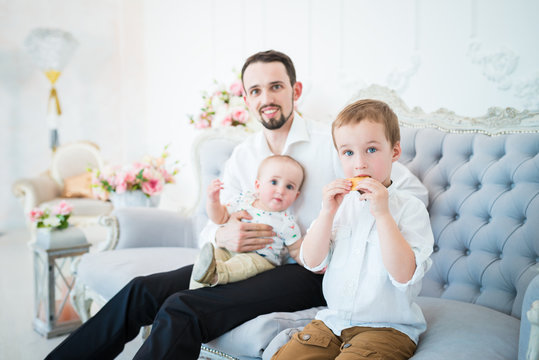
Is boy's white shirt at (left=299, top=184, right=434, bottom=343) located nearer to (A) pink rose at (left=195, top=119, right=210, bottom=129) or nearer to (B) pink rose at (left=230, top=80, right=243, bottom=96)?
(B) pink rose at (left=230, top=80, right=243, bottom=96)

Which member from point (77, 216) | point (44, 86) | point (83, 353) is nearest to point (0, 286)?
point (77, 216)

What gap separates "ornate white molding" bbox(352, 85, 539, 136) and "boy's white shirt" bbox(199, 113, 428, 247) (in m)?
0.31

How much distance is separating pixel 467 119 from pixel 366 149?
0.88 meters

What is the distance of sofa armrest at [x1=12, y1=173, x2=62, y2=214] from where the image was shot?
4652 mm

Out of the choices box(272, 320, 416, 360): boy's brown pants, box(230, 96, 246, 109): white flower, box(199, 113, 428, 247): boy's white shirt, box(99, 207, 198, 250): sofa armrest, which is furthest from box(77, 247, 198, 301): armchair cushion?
box(230, 96, 246, 109): white flower

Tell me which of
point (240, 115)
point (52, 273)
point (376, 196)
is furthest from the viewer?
point (240, 115)

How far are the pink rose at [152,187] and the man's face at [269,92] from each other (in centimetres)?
113

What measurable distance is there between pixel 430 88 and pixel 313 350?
234 cm

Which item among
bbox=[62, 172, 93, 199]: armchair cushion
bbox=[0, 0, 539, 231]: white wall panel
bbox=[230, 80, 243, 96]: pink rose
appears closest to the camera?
bbox=[0, 0, 539, 231]: white wall panel

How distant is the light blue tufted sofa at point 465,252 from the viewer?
1.30m

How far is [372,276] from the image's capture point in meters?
1.24

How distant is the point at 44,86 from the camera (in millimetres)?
6285

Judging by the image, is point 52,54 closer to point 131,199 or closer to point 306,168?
point 131,199

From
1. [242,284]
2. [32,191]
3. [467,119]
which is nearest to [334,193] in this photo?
[242,284]
